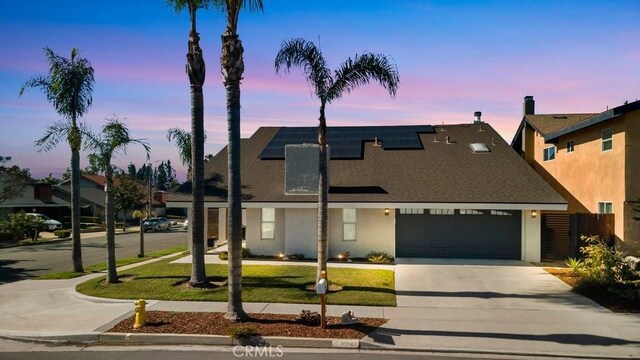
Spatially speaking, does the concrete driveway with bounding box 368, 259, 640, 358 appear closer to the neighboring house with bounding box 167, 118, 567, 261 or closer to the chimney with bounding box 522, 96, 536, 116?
the neighboring house with bounding box 167, 118, 567, 261

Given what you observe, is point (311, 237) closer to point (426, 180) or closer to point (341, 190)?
point (341, 190)

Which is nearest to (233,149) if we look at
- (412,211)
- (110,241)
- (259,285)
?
(259,285)

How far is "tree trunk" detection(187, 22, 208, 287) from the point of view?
50.8 ft

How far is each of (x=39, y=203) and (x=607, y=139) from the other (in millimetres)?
50939

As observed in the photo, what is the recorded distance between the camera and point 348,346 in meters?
10.1

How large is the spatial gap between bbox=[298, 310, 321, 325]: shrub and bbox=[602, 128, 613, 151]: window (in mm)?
15407

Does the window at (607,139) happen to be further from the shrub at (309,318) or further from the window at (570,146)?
the shrub at (309,318)

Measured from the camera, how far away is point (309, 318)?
11.4 meters

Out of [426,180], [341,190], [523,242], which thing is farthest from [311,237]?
[523,242]

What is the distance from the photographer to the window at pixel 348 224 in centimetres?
2131

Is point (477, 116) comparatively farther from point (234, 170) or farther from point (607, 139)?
point (234, 170)

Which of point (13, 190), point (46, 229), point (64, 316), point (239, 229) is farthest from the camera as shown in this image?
point (46, 229)

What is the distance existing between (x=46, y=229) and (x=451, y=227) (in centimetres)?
4051

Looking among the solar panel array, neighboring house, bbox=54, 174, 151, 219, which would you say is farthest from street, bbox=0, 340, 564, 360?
neighboring house, bbox=54, 174, 151, 219
